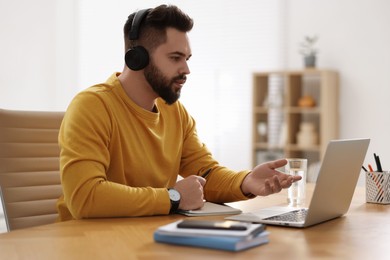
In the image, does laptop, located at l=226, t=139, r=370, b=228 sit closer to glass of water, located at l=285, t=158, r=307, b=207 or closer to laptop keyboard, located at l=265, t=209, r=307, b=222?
laptop keyboard, located at l=265, t=209, r=307, b=222

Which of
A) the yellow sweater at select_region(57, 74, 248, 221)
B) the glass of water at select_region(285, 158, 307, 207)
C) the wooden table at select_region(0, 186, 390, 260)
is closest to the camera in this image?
the wooden table at select_region(0, 186, 390, 260)

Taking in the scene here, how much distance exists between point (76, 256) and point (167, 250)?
0.61ft

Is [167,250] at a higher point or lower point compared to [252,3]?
lower

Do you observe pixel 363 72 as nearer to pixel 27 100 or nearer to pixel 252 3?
pixel 252 3

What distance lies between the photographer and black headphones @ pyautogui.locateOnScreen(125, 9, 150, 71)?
6.64ft

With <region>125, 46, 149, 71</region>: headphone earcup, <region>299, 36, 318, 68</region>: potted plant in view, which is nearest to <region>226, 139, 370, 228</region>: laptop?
<region>125, 46, 149, 71</region>: headphone earcup

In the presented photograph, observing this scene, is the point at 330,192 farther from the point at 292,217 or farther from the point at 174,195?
the point at 174,195

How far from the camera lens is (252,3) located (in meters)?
5.36

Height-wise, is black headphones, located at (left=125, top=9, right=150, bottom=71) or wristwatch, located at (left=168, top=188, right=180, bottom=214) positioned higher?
black headphones, located at (left=125, top=9, right=150, bottom=71)

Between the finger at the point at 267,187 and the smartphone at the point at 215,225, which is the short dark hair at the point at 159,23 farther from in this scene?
the smartphone at the point at 215,225

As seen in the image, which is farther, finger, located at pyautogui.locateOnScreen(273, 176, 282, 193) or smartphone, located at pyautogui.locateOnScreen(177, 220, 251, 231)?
finger, located at pyautogui.locateOnScreen(273, 176, 282, 193)

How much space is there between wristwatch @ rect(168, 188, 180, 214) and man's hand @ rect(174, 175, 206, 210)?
0.01 m

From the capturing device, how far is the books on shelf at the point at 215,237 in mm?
1243

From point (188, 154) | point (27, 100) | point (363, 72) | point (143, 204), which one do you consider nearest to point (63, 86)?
point (27, 100)
